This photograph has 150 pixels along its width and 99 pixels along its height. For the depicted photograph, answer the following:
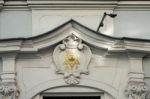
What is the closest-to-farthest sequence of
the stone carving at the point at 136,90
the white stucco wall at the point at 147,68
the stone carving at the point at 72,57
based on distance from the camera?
the stone carving at the point at 136,90 → the stone carving at the point at 72,57 → the white stucco wall at the point at 147,68

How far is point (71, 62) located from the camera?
31.9 ft

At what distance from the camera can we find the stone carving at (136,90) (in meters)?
9.53

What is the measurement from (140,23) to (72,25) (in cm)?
130

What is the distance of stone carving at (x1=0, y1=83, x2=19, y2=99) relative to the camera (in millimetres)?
9398

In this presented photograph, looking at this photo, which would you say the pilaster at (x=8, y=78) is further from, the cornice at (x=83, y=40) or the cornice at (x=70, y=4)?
the cornice at (x=70, y=4)

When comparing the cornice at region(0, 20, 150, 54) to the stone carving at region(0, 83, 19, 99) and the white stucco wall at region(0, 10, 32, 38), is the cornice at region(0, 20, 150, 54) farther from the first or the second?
the stone carving at region(0, 83, 19, 99)

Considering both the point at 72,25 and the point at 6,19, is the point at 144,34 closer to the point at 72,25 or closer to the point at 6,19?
the point at 72,25

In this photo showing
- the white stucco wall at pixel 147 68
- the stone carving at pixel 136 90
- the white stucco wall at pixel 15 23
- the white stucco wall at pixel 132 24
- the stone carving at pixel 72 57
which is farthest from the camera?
the white stucco wall at pixel 132 24

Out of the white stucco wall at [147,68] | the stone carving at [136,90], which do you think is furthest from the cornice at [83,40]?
the stone carving at [136,90]

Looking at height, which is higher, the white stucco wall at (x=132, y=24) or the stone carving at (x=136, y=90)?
the white stucco wall at (x=132, y=24)

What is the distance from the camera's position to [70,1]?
1007cm

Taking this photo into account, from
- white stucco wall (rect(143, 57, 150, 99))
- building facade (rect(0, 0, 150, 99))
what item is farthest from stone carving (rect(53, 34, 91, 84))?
white stucco wall (rect(143, 57, 150, 99))

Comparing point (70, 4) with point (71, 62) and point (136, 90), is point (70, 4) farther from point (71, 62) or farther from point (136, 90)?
point (136, 90)

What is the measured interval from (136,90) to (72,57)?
3.96ft
